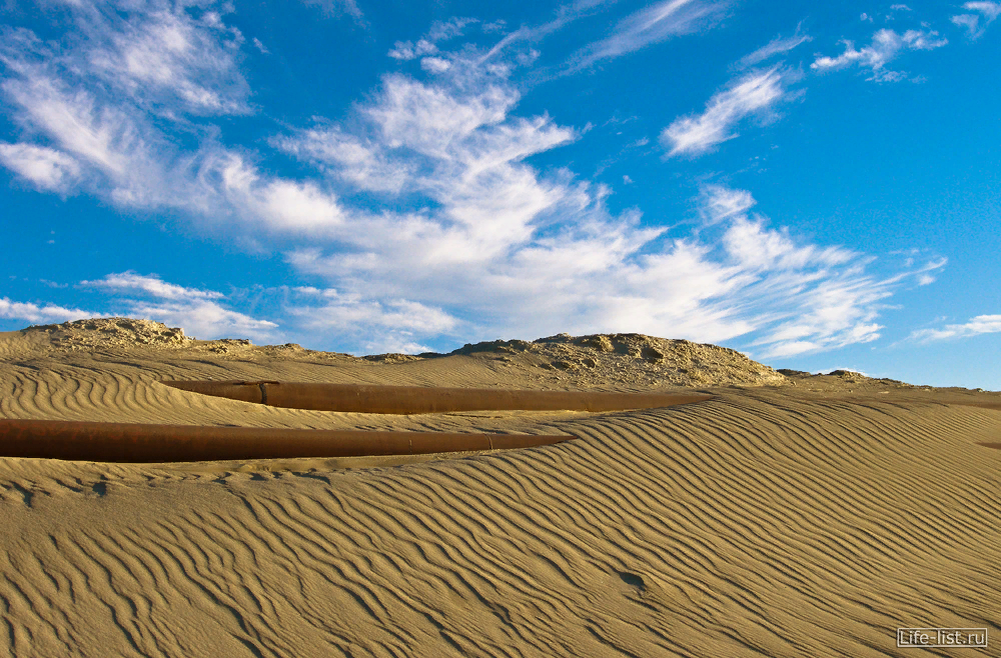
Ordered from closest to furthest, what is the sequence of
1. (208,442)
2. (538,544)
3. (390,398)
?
1. (538,544)
2. (208,442)
3. (390,398)

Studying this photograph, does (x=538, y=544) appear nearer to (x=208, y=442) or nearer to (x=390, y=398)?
(x=208, y=442)

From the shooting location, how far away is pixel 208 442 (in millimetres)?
7395

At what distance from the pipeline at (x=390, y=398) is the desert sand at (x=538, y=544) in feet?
4.68

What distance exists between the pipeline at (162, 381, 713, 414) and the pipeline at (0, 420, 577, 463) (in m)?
3.65

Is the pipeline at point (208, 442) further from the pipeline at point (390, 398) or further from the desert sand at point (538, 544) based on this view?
the pipeline at point (390, 398)

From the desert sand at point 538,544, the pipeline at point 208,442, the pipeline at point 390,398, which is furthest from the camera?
the pipeline at point 390,398

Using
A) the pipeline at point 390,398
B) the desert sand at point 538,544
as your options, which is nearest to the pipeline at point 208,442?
the desert sand at point 538,544

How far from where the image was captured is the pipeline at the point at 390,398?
11578 mm

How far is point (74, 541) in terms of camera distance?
498cm

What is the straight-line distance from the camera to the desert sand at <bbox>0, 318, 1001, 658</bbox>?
4.40 m

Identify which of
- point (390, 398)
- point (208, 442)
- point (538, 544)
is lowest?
point (538, 544)

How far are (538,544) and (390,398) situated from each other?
6.75 metres

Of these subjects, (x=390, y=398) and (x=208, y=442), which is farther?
(x=390, y=398)

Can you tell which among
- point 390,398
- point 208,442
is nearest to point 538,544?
point 208,442
